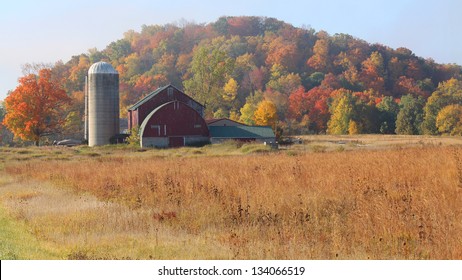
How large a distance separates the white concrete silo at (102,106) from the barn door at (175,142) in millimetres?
9759

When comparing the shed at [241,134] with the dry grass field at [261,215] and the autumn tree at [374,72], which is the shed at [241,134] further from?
the autumn tree at [374,72]

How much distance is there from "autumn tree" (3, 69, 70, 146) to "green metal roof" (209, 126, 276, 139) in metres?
22.5

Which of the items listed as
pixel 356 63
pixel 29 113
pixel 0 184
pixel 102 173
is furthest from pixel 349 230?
pixel 356 63

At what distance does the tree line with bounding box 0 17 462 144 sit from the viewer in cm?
8381

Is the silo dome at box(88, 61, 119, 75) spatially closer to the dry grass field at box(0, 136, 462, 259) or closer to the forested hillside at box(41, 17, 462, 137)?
the forested hillside at box(41, 17, 462, 137)

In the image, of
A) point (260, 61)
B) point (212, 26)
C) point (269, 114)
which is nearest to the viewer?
point (269, 114)

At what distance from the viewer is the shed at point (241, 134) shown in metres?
59.8

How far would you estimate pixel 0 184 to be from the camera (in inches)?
819

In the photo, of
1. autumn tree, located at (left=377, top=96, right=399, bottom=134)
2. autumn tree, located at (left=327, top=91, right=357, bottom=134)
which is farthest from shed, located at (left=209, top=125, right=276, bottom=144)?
autumn tree, located at (left=377, top=96, right=399, bottom=134)

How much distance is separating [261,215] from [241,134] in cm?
4938

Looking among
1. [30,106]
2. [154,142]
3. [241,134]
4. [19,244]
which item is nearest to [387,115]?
[241,134]

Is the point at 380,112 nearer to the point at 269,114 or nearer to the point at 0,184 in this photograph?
the point at 269,114

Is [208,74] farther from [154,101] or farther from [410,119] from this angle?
[410,119]

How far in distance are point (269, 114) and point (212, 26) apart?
117010mm
